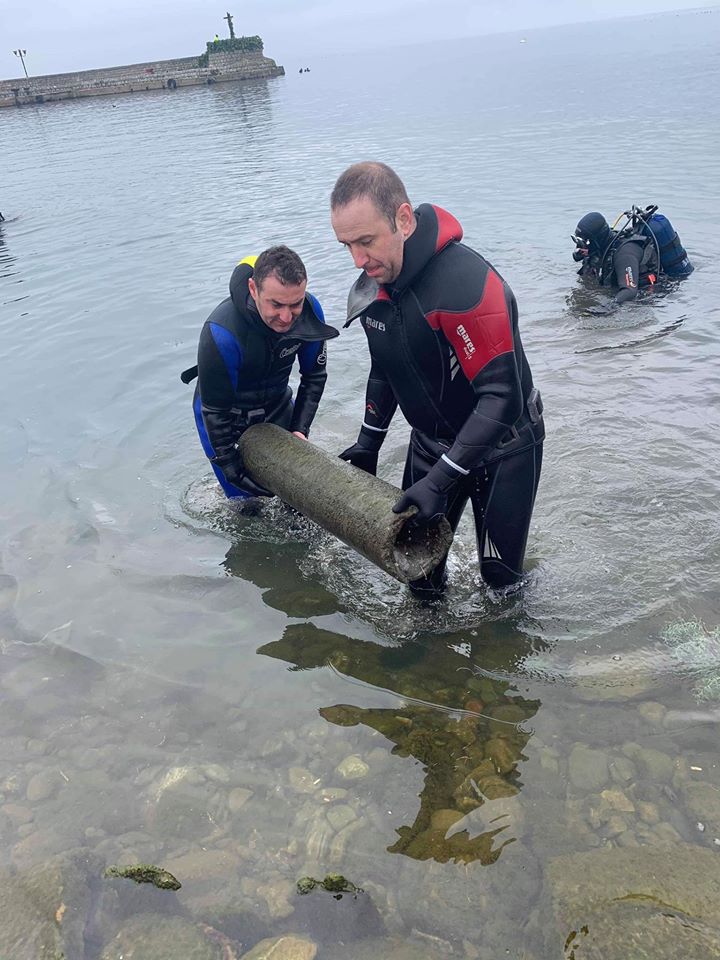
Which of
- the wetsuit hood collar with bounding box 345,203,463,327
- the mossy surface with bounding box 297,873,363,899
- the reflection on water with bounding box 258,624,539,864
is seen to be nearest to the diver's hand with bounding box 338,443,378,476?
the reflection on water with bounding box 258,624,539,864

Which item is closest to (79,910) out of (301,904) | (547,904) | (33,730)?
(301,904)

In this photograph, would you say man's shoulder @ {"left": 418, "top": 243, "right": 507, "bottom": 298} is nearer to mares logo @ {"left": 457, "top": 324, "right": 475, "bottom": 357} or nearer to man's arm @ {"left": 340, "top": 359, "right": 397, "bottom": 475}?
mares logo @ {"left": 457, "top": 324, "right": 475, "bottom": 357}

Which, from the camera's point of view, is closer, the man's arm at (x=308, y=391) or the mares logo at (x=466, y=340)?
the mares logo at (x=466, y=340)

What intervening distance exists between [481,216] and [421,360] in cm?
1547

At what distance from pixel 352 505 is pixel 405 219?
5.22 ft

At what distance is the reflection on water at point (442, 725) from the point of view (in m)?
3.57

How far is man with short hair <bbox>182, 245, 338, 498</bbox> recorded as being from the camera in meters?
4.90

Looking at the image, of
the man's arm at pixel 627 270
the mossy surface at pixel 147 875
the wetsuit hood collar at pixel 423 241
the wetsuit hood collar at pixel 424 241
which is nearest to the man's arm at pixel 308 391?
the wetsuit hood collar at pixel 423 241

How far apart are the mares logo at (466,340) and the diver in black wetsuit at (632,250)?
8627 millimetres

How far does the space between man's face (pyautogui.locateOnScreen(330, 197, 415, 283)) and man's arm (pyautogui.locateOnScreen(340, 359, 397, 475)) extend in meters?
0.83

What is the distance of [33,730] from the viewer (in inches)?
176

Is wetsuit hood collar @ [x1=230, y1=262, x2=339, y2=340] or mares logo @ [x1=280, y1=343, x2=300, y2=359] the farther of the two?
mares logo @ [x1=280, y1=343, x2=300, y2=359]

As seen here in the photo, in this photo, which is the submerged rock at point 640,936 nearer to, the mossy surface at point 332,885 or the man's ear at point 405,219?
the mossy surface at point 332,885

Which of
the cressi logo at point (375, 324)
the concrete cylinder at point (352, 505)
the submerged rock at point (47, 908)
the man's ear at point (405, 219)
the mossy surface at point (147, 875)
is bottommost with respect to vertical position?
the mossy surface at point (147, 875)
